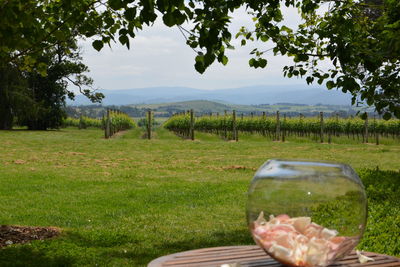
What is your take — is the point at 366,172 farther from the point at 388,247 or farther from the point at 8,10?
the point at 8,10

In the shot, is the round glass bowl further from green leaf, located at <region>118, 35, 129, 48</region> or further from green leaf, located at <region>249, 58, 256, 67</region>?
green leaf, located at <region>249, 58, 256, 67</region>

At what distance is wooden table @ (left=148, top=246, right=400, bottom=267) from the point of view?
2170mm

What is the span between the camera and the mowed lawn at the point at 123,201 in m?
5.82

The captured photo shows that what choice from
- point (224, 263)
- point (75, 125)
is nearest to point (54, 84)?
point (75, 125)

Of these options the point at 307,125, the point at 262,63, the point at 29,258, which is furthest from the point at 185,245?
the point at 307,125

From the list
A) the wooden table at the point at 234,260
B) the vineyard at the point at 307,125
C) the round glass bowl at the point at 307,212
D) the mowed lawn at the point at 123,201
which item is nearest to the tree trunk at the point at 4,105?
the vineyard at the point at 307,125

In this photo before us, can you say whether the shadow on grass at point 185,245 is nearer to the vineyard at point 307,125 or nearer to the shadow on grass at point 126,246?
the shadow on grass at point 126,246

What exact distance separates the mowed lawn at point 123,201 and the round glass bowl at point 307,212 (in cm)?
363

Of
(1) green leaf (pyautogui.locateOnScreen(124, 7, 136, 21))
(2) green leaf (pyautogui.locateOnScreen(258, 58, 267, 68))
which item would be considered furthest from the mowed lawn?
(1) green leaf (pyautogui.locateOnScreen(124, 7, 136, 21))

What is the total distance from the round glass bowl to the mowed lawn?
3.63 metres

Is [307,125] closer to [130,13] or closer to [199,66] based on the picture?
[199,66]

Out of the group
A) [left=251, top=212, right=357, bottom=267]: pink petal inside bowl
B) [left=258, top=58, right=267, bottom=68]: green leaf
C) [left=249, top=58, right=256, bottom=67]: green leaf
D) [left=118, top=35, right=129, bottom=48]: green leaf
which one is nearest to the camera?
[left=251, top=212, right=357, bottom=267]: pink petal inside bowl

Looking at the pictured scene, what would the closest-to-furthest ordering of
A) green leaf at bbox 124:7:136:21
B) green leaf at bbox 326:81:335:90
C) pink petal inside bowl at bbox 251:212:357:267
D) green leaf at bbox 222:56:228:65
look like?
pink petal inside bowl at bbox 251:212:357:267 < green leaf at bbox 124:7:136:21 < green leaf at bbox 222:56:228:65 < green leaf at bbox 326:81:335:90

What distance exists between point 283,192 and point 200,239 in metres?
4.66
